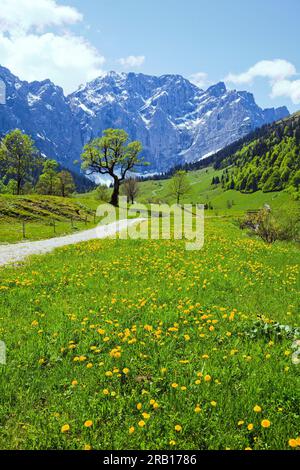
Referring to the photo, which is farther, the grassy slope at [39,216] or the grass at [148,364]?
the grassy slope at [39,216]

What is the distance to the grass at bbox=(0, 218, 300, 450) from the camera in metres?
4.93

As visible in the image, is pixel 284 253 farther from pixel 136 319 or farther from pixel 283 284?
pixel 136 319

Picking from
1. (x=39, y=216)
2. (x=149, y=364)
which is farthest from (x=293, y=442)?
(x=39, y=216)

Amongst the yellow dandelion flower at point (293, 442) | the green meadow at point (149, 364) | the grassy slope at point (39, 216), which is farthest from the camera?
the grassy slope at point (39, 216)

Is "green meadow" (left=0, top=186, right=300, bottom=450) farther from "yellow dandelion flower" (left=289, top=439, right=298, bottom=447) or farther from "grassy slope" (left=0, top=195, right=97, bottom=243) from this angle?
"grassy slope" (left=0, top=195, right=97, bottom=243)

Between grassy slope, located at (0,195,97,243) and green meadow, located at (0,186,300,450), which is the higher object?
grassy slope, located at (0,195,97,243)

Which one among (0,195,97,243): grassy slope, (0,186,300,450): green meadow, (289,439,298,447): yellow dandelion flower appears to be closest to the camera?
(289,439,298,447): yellow dandelion flower

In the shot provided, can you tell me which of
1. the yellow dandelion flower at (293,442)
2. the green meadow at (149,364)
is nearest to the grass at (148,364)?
the green meadow at (149,364)

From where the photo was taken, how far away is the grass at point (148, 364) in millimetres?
4926

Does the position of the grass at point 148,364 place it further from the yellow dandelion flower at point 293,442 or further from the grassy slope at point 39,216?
the grassy slope at point 39,216

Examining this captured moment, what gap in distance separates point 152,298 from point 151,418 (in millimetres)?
5085

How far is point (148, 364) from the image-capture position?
262 inches

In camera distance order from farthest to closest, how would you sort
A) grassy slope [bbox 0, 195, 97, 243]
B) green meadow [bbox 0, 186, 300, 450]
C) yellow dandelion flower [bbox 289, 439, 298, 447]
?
1. grassy slope [bbox 0, 195, 97, 243]
2. green meadow [bbox 0, 186, 300, 450]
3. yellow dandelion flower [bbox 289, 439, 298, 447]

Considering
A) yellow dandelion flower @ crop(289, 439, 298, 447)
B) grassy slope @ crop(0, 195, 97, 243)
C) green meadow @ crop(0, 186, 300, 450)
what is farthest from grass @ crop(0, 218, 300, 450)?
grassy slope @ crop(0, 195, 97, 243)
